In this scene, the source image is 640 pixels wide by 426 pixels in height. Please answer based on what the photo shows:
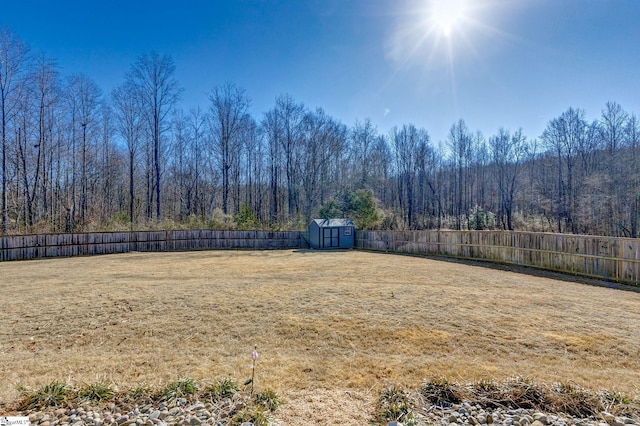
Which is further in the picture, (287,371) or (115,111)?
(115,111)

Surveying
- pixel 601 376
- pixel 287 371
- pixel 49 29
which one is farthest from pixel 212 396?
pixel 49 29

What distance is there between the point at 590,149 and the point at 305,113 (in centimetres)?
2633

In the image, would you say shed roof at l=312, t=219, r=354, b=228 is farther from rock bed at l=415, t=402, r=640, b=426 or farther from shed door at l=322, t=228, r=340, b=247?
rock bed at l=415, t=402, r=640, b=426

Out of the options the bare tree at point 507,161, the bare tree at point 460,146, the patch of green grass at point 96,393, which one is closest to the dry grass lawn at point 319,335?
the patch of green grass at point 96,393

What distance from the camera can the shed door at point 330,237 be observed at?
61.1 feet

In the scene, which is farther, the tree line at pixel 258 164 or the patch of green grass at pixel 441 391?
the tree line at pixel 258 164

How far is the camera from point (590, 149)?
26.1 m

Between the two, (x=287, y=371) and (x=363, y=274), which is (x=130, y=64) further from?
(x=287, y=371)

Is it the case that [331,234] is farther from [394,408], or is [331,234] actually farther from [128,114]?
[128,114]

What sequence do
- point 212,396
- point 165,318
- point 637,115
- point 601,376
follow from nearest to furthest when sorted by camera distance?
point 212,396 < point 601,376 < point 165,318 < point 637,115

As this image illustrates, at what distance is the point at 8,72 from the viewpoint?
15930 mm

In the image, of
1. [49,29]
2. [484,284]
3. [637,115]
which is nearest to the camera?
[484,284]

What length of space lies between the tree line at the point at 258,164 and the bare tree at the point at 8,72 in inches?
2.2

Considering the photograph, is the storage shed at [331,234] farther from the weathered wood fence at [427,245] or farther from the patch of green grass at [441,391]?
the patch of green grass at [441,391]
